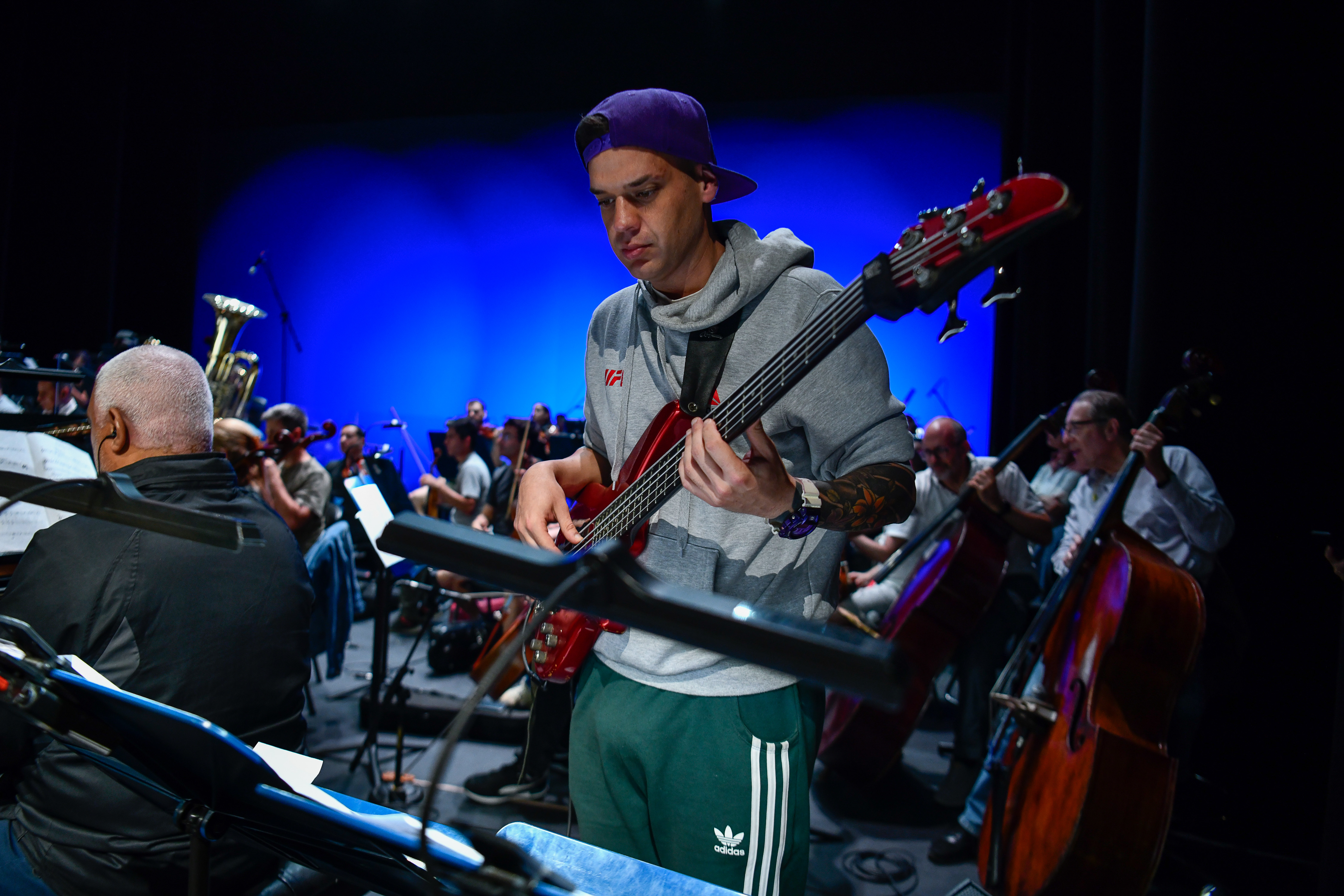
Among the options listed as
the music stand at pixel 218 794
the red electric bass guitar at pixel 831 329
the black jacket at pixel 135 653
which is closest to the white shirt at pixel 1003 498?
the red electric bass guitar at pixel 831 329

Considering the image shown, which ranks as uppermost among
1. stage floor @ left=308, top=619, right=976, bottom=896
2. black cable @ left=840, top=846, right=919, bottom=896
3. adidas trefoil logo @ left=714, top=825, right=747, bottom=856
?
adidas trefoil logo @ left=714, top=825, right=747, bottom=856

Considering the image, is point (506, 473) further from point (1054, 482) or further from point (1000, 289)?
point (1000, 289)

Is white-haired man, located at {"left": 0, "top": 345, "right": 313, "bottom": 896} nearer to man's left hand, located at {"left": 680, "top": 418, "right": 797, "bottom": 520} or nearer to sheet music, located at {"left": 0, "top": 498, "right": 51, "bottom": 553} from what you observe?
sheet music, located at {"left": 0, "top": 498, "right": 51, "bottom": 553}

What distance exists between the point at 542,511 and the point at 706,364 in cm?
40

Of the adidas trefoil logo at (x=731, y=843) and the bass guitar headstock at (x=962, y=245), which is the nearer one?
the bass guitar headstock at (x=962, y=245)

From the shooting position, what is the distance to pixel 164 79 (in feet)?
26.8

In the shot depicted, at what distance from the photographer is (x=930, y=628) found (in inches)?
143

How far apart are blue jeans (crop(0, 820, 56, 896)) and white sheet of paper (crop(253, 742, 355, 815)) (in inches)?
36.0

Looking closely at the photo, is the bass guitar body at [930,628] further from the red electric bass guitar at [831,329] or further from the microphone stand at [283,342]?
the microphone stand at [283,342]

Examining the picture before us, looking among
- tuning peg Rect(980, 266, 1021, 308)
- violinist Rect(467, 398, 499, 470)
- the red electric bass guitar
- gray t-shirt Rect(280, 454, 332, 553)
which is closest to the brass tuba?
gray t-shirt Rect(280, 454, 332, 553)

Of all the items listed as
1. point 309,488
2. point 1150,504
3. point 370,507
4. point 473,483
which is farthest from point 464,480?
point 1150,504

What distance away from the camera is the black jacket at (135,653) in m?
1.55

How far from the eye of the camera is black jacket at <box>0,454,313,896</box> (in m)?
1.55

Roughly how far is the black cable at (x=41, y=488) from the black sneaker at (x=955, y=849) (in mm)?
3304
